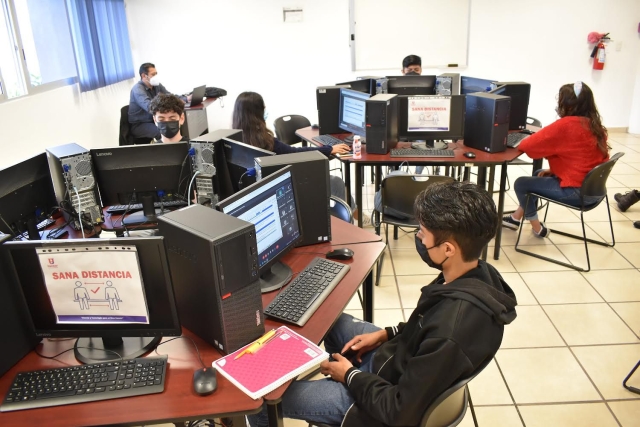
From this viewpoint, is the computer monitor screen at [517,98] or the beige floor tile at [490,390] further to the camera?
the computer monitor screen at [517,98]

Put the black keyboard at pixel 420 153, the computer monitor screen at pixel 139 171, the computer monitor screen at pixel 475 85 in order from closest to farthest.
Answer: the computer monitor screen at pixel 139 171
the black keyboard at pixel 420 153
the computer monitor screen at pixel 475 85

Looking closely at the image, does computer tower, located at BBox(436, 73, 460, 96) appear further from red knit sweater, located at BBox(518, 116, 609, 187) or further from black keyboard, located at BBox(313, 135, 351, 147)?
red knit sweater, located at BBox(518, 116, 609, 187)

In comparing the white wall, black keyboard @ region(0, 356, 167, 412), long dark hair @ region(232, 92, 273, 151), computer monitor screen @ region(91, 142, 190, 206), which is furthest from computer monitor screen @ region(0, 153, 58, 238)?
the white wall

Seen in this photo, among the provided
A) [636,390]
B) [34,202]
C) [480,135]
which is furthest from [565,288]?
[34,202]

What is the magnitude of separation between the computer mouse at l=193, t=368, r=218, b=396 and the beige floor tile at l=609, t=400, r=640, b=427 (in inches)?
74.3

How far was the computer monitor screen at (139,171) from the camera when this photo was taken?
271cm

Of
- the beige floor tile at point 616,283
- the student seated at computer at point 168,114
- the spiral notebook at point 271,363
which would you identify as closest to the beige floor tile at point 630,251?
the beige floor tile at point 616,283

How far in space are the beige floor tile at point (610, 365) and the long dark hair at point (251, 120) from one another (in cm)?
234

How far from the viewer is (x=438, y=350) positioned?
139cm

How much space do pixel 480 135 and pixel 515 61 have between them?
3.90 meters

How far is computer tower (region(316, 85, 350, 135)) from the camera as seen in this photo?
4566 mm

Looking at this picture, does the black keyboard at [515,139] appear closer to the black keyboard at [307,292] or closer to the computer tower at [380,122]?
the computer tower at [380,122]

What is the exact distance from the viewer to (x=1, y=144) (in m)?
3.78

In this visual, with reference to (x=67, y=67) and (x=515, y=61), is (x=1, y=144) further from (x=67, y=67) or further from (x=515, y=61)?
(x=515, y=61)
